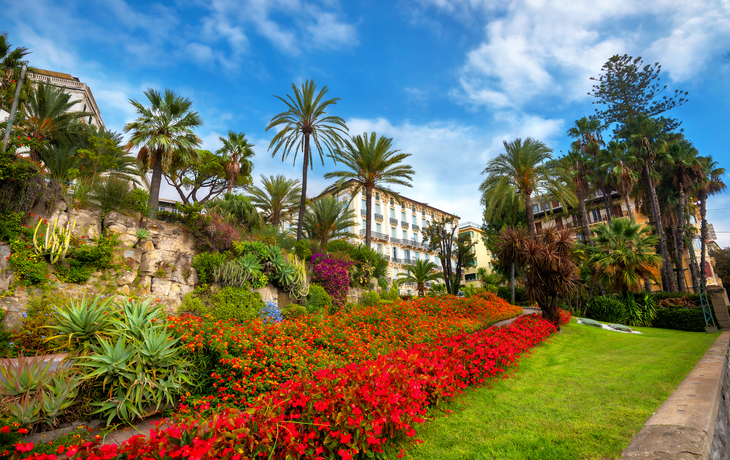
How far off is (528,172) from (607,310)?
33.5 ft

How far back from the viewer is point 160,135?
57.5 ft

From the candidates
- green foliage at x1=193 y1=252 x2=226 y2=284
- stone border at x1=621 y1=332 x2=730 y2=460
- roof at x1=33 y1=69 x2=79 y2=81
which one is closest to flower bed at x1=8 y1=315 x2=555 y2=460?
stone border at x1=621 y1=332 x2=730 y2=460

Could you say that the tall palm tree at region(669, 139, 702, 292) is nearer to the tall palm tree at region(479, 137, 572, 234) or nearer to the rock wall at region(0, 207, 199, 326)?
the tall palm tree at region(479, 137, 572, 234)

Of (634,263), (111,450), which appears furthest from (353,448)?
(634,263)

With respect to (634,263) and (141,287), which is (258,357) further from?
(634,263)

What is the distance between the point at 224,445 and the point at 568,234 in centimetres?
1434

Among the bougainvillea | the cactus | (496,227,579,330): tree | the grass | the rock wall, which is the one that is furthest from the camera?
the bougainvillea

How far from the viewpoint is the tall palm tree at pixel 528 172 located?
73.5 feet

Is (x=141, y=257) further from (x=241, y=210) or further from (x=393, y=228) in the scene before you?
(x=393, y=228)

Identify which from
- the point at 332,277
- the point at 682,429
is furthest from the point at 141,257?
the point at 682,429

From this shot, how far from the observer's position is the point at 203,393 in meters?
5.51

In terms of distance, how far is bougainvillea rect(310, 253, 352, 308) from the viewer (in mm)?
16595

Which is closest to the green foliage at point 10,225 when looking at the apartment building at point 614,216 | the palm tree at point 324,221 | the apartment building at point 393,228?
the palm tree at point 324,221

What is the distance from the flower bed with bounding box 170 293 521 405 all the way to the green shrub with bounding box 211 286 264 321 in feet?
11.1
